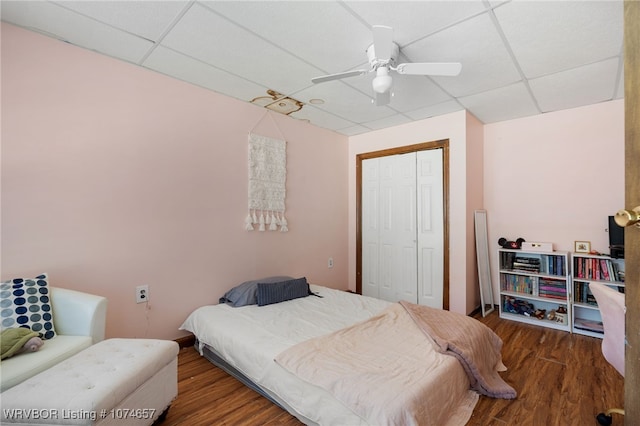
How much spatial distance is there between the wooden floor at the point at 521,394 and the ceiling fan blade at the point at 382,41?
232 cm

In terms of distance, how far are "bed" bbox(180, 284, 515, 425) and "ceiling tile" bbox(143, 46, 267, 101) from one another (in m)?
2.12

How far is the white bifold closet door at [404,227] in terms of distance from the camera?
3688 mm

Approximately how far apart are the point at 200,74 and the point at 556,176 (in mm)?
4018

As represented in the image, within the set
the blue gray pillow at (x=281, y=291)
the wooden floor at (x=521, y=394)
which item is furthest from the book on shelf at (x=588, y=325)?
the blue gray pillow at (x=281, y=291)

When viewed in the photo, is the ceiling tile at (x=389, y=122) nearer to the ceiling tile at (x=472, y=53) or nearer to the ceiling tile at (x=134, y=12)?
the ceiling tile at (x=472, y=53)

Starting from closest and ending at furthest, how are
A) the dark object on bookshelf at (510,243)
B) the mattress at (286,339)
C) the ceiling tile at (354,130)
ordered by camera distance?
the mattress at (286,339) → the dark object on bookshelf at (510,243) → the ceiling tile at (354,130)

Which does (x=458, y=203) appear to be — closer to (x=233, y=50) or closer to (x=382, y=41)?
(x=382, y=41)

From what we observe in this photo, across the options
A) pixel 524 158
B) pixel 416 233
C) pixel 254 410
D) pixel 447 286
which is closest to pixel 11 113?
pixel 254 410

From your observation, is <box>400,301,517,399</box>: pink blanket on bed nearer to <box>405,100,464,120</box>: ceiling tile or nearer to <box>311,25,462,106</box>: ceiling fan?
<box>311,25,462,106</box>: ceiling fan

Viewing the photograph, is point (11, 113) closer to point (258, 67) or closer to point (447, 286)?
point (258, 67)

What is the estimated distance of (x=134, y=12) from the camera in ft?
6.04

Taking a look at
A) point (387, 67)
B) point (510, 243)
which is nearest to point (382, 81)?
point (387, 67)

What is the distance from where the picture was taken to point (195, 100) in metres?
2.87

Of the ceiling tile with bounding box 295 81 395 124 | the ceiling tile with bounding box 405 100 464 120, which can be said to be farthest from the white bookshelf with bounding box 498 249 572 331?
the ceiling tile with bounding box 295 81 395 124
